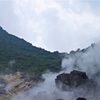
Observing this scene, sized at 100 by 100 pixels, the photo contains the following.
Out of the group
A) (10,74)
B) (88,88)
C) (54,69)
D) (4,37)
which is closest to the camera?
(88,88)

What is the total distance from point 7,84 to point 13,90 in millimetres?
5381

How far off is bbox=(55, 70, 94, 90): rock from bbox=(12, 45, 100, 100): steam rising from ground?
120 centimetres

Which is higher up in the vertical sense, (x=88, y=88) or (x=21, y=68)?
(x=21, y=68)

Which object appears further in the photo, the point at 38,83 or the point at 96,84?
the point at 38,83

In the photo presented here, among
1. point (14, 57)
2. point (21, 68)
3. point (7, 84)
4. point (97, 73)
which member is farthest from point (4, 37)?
point (97, 73)

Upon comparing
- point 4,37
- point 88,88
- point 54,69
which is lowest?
point 88,88

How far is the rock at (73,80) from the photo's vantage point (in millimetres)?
60375

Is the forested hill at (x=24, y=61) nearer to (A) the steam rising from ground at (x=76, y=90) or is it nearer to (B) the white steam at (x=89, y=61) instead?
(A) the steam rising from ground at (x=76, y=90)

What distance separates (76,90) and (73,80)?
94.6 inches

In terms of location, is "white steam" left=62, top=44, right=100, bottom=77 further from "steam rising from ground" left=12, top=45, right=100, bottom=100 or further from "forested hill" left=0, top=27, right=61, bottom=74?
"forested hill" left=0, top=27, right=61, bottom=74

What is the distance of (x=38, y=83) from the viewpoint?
2763 inches

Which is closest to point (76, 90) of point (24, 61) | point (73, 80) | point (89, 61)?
point (73, 80)

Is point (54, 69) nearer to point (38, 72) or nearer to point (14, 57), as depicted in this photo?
point (38, 72)

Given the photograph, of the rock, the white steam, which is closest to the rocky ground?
the white steam
